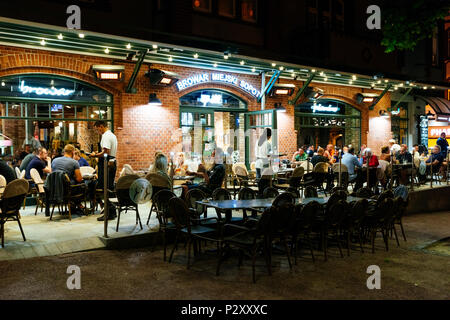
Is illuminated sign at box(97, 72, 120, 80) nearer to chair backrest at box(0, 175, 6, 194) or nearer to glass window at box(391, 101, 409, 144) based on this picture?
chair backrest at box(0, 175, 6, 194)

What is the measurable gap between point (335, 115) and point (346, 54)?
2443mm

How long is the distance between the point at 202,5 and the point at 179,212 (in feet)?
30.3

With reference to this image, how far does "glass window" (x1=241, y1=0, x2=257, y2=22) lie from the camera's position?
47.6ft

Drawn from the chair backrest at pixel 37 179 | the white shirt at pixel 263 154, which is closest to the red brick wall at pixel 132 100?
the white shirt at pixel 263 154

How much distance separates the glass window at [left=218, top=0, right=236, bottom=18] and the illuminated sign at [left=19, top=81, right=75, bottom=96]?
5.72m

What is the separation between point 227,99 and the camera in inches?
560

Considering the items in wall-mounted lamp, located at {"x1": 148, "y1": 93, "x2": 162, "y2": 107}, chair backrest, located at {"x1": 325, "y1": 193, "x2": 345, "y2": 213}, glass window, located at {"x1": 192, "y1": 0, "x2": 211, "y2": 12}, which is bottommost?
chair backrest, located at {"x1": 325, "y1": 193, "x2": 345, "y2": 213}

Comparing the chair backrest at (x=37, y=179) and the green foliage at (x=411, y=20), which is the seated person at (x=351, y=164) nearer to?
the green foliage at (x=411, y=20)

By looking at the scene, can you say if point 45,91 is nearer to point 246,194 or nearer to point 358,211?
point 246,194

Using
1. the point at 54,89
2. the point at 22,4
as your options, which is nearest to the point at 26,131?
the point at 54,89

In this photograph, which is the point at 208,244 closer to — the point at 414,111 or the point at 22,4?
the point at 22,4

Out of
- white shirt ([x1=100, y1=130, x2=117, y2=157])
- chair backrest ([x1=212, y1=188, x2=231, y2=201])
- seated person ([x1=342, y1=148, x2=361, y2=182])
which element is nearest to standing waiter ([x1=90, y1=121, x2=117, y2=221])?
white shirt ([x1=100, y1=130, x2=117, y2=157])

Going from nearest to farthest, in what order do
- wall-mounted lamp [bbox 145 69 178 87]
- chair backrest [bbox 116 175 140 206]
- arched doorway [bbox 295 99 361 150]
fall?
1. chair backrest [bbox 116 175 140 206]
2. wall-mounted lamp [bbox 145 69 178 87]
3. arched doorway [bbox 295 99 361 150]

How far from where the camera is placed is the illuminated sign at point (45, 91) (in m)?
10.4
